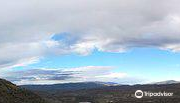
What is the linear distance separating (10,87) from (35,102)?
1842cm

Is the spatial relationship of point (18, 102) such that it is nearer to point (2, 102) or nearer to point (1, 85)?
point (2, 102)

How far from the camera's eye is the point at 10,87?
16700 centimetres

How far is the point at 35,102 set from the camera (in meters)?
157

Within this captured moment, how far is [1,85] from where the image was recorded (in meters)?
164

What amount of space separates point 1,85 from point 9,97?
63.5ft

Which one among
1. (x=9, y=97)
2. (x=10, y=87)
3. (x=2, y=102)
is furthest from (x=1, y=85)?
(x=2, y=102)

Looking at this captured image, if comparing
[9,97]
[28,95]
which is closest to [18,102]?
[9,97]

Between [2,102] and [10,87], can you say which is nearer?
[2,102]

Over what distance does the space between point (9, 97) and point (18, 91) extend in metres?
17.5

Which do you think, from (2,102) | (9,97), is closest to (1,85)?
(9,97)

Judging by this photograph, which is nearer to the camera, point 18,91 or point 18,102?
point 18,102

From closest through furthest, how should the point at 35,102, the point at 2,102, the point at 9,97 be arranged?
the point at 2,102, the point at 9,97, the point at 35,102

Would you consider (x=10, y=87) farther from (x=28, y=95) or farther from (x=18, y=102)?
(x=18, y=102)

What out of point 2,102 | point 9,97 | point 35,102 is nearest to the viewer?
point 2,102
